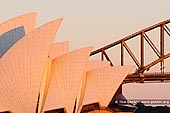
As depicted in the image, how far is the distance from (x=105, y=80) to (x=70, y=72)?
19.5 ft

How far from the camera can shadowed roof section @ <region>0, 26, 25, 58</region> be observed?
1437 inches

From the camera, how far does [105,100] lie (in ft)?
142

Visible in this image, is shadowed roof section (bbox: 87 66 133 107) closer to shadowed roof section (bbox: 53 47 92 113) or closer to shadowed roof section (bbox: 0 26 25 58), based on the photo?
shadowed roof section (bbox: 53 47 92 113)

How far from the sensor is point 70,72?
37688 millimetres

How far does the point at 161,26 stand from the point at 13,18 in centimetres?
3715

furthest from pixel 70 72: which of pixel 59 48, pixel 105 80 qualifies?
pixel 105 80

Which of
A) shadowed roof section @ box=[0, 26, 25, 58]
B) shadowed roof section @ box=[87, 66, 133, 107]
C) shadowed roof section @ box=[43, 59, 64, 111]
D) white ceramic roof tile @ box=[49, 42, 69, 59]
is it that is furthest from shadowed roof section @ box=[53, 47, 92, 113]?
white ceramic roof tile @ box=[49, 42, 69, 59]

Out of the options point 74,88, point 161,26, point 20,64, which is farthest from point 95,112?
point 161,26

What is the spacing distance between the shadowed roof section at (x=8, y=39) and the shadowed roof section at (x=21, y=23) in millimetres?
424

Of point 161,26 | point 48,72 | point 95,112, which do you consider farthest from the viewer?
point 161,26

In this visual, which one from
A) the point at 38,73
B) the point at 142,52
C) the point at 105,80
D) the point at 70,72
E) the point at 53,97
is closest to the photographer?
the point at 38,73

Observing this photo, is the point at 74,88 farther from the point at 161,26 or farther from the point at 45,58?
the point at 161,26

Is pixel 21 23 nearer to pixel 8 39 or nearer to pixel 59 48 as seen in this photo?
pixel 8 39

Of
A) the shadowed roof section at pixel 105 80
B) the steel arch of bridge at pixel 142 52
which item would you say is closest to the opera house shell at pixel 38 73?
the shadowed roof section at pixel 105 80
